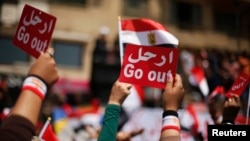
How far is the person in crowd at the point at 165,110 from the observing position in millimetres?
1867

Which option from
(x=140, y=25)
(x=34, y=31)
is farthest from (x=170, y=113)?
(x=140, y=25)

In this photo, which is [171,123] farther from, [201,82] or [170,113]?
[201,82]

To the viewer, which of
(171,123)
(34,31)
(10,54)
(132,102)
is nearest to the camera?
(171,123)

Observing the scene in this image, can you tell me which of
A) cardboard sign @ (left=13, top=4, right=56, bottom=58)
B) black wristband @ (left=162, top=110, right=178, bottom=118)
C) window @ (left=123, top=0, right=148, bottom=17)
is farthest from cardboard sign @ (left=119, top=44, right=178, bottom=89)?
window @ (left=123, top=0, right=148, bottom=17)

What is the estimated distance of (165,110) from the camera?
6.45ft

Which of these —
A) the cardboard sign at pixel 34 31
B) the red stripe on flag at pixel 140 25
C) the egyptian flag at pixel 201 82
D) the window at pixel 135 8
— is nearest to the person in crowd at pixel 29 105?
the cardboard sign at pixel 34 31

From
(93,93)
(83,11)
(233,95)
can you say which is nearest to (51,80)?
(233,95)

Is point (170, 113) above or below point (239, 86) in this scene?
above

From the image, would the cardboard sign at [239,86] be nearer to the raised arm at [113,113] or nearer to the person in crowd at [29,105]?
the raised arm at [113,113]

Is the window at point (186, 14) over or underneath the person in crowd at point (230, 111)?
underneath

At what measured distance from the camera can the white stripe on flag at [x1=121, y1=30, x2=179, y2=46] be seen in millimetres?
2643

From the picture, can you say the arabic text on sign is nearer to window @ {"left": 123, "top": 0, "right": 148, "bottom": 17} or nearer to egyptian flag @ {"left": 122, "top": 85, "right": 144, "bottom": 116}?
egyptian flag @ {"left": 122, "top": 85, "right": 144, "bottom": 116}

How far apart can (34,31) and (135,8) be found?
13838mm

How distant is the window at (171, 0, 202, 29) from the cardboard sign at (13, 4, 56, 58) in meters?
14.8
